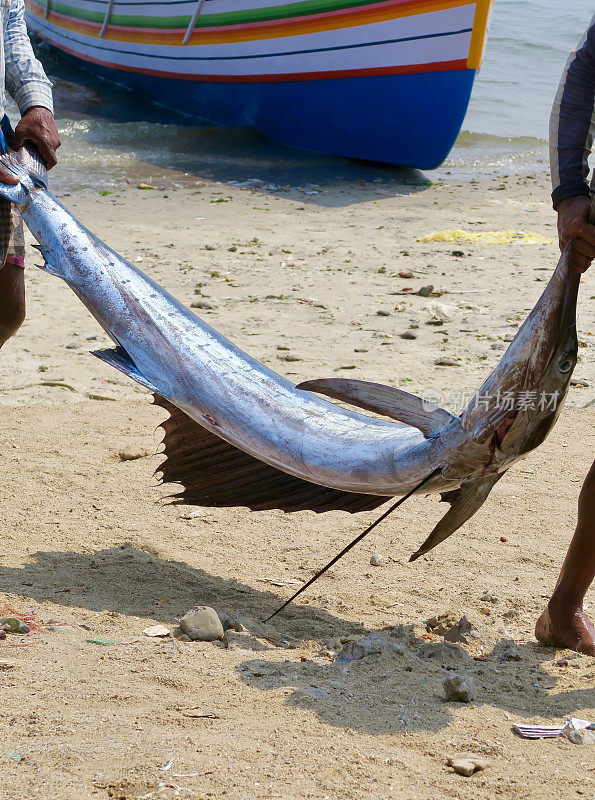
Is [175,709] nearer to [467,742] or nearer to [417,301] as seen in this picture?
[467,742]

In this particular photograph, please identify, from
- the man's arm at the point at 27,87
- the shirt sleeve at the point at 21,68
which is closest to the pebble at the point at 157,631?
Result: the man's arm at the point at 27,87

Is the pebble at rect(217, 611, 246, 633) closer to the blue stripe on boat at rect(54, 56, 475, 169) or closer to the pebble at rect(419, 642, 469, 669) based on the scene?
the pebble at rect(419, 642, 469, 669)

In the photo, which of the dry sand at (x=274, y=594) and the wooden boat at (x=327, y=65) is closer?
the dry sand at (x=274, y=594)

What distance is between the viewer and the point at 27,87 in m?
3.15

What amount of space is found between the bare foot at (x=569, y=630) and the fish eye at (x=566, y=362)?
3.08 ft

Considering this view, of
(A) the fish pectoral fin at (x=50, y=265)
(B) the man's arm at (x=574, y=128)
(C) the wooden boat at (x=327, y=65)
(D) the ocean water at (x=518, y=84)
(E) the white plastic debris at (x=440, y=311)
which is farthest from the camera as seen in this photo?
(D) the ocean water at (x=518, y=84)

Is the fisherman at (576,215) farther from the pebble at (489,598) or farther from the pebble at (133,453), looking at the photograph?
the pebble at (133,453)

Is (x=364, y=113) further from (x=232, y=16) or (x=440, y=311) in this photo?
(x=440, y=311)

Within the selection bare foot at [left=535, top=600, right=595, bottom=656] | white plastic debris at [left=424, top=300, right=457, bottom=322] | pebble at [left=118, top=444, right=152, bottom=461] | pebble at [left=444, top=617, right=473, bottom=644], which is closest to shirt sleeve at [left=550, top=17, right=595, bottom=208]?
bare foot at [left=535, top=600, right=595, bottom=656]

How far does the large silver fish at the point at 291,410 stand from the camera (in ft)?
6.96

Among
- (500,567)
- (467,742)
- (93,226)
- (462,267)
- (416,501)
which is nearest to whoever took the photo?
(467,742)

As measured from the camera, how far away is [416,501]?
3852 mm

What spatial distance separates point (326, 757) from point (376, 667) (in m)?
0.56

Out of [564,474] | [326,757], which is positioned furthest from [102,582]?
[564,474]
